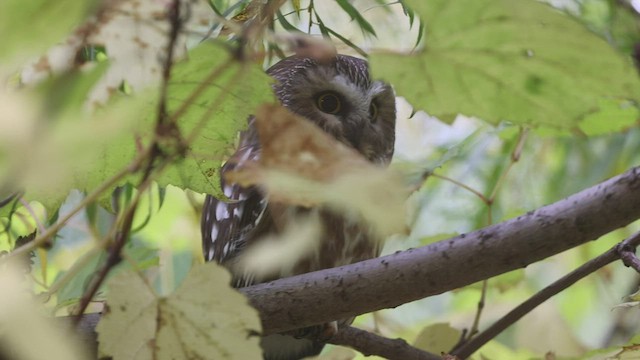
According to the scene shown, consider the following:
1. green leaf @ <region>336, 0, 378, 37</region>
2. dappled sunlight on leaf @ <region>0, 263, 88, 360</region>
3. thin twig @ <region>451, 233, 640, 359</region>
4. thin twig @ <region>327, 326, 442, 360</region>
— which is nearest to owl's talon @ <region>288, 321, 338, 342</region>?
thin twig @ <region>327, 326, 442, 360</region>

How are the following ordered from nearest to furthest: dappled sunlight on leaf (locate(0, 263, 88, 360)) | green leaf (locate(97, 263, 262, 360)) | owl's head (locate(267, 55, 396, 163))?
dappled sunlight on leaf (locate(0, 263, 88, 360)) → green leaf (locate(97, 263, 262, 360)) → owl's head (locate(267, 55, 396, 163))

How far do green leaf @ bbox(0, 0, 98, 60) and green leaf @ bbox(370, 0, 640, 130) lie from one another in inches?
7.0

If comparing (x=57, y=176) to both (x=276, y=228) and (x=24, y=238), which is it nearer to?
(x=24, y=238)

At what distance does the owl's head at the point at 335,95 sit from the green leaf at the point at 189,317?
103cm

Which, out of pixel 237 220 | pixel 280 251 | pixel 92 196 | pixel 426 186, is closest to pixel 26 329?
pixel 92 196

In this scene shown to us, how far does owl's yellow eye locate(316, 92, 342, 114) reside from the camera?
5.40 feet

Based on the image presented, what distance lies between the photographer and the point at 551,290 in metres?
0.92

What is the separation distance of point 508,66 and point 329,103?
1087 millimetres

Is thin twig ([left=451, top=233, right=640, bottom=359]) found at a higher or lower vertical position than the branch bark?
higher

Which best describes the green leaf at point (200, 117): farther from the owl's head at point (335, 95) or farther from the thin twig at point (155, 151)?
the owl's head at point (335, 95)

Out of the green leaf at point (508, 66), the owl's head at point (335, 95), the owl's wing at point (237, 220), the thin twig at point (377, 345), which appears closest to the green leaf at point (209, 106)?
the green leaf at point (508, 66)

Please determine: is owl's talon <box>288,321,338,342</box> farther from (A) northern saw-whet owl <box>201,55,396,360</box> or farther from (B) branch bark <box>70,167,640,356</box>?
(B) branch bark <box>70,167,640,356</box>

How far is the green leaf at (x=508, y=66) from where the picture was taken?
1.78 feet

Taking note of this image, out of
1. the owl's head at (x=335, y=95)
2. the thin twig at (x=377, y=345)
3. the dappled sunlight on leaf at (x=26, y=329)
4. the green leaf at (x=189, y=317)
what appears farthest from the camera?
the owl's head at (x=335, y=95)
